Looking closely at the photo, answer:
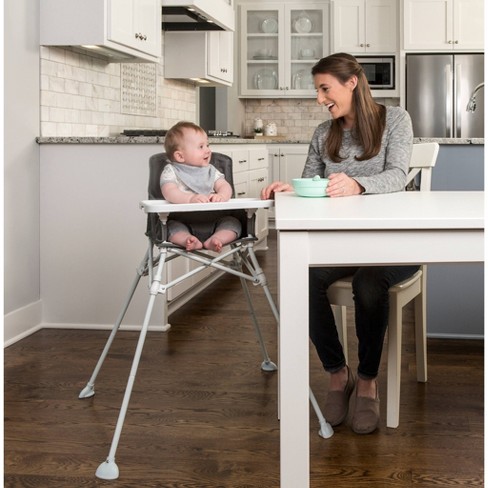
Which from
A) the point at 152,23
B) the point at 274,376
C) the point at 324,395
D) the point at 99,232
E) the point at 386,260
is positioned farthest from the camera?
the point at 152,23

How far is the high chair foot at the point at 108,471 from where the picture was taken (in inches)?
82.0

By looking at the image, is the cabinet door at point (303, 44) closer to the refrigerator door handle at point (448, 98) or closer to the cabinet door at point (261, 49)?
the cabinet door at point (261, 49)

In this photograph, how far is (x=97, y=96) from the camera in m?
4.67

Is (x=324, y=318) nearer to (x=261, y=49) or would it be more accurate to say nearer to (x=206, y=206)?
(x=206, y=206)

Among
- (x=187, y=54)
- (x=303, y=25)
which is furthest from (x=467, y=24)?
(x=187, y=54)

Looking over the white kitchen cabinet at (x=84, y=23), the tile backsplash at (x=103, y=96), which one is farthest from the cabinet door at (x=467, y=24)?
the white kitchen cabinet at (x=84, y=23)

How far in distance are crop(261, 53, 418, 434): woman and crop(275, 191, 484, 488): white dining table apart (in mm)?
657

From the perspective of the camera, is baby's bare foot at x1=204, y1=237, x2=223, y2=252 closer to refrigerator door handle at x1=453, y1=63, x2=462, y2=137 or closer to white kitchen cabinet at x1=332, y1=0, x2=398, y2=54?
refrigerator door handle at x1=453, y1=63, x2=462, y2=137

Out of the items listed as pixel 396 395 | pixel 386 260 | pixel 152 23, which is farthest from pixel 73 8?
pixel 386 260

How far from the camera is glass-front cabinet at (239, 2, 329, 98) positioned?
27.1 feet

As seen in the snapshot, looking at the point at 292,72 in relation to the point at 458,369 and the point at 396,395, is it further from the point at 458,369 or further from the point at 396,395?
the point at 396,395

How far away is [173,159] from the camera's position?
2.60 m

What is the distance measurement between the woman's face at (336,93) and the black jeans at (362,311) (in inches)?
21.7

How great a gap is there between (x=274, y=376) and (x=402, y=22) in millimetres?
5626
